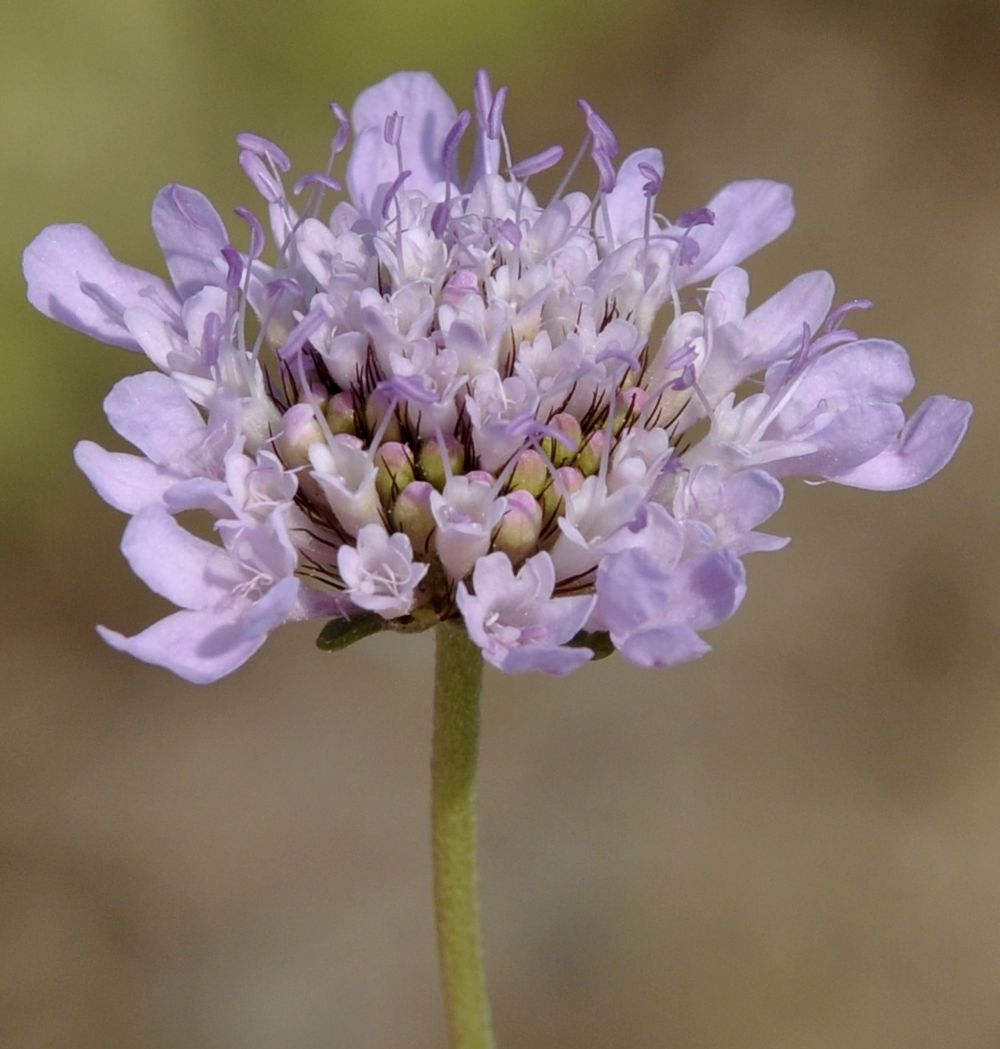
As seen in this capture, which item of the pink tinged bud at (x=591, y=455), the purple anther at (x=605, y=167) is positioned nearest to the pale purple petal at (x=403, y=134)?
the purple anther at (x=605, y=167)

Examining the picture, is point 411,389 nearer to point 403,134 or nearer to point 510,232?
point 510,232

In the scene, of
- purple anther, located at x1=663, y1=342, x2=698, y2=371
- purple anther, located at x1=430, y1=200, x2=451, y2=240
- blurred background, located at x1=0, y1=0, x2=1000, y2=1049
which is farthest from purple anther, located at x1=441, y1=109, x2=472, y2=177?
blurred background, located at x1=0, y1=0, x2=1000, y2=1049

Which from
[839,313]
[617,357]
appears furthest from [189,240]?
[839,313]

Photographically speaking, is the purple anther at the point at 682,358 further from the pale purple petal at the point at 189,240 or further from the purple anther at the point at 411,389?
the pale purple petal at the point at 189,240

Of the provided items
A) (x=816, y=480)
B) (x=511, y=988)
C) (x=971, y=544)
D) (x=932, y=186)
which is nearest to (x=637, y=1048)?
(x=511, y=988)

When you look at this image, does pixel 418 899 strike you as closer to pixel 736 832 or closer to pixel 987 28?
pixel 736 832

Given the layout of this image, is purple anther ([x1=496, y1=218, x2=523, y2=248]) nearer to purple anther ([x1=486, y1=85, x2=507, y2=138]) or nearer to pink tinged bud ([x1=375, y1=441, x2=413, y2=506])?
purple anther ([x1=486, y1=85, x2=507, y2=138])
